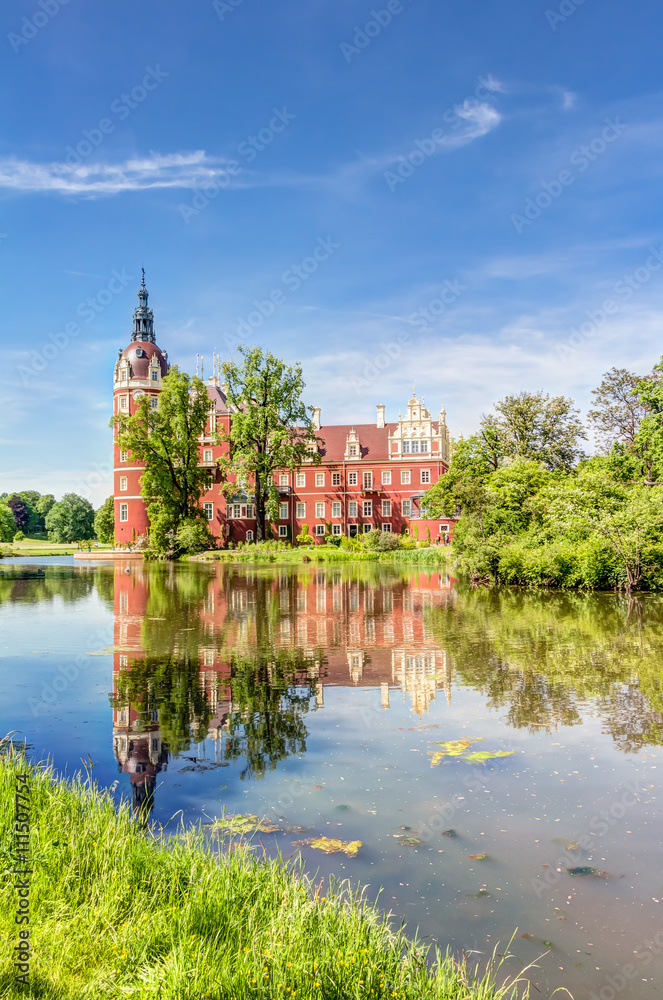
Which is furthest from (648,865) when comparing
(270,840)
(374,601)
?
(374,601)

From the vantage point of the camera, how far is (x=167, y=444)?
48.5 m

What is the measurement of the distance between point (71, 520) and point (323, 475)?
48.1m

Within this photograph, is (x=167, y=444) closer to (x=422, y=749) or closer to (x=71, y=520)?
(x=422, y=749)

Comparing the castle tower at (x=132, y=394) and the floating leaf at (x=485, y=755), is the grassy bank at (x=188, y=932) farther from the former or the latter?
the castle tower at (x=132, y=394)

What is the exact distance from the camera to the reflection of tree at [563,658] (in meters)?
7.91

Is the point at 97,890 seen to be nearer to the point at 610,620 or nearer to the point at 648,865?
the point at 648,865

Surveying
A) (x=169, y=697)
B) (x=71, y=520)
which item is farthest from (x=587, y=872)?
(x=71, y=520)

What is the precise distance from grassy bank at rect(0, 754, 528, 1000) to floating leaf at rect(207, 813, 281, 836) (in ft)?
1.98

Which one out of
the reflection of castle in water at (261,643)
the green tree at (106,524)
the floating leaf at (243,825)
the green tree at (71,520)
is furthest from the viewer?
the green tree at (71,520)

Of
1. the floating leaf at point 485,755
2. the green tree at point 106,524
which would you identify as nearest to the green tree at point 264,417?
the green tree at point 106,524

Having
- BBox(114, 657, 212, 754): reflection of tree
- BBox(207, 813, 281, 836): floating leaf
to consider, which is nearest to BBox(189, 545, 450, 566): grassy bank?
BBox(114, 657, 212, 754): reflection of tree

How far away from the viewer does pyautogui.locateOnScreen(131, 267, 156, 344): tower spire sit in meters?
61.1

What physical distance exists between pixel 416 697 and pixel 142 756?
12.4ft

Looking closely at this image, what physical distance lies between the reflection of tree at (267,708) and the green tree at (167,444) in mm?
38512
